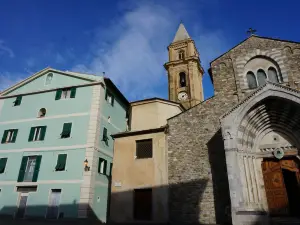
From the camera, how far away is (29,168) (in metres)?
18.4

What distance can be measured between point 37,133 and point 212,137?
14180 mm

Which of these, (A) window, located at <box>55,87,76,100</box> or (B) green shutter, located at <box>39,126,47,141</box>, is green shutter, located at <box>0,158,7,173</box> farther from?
(A) window, located at <box>55,87,76,100</box>

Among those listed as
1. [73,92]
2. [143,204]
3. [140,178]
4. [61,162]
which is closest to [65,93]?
[73,92]

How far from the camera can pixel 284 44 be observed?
48.0ft

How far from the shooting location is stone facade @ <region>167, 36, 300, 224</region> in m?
12.8

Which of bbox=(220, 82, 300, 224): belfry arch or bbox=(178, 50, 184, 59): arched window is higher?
bbox=(178, 50, 184, 59): arched window

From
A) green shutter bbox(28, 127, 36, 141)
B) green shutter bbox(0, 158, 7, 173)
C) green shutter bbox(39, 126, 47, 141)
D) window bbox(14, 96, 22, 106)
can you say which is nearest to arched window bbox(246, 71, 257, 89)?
green shutter bbox(39, 126, 47, 141)

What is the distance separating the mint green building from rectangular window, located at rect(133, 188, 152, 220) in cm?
373

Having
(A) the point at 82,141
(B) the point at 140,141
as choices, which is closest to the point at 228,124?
(B) the point at 140,141

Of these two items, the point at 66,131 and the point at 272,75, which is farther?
the point at 66,131

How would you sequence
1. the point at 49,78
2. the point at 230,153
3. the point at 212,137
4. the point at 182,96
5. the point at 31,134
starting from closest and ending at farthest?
the point at 230,153
the point at 212,137
the point at 31,134
the point at 49,78
the point at 182,96

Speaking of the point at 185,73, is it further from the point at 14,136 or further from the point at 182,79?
the point at 14,136

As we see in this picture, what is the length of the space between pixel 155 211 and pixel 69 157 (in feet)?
25.8

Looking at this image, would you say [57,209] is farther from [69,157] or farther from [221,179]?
[221,179]
